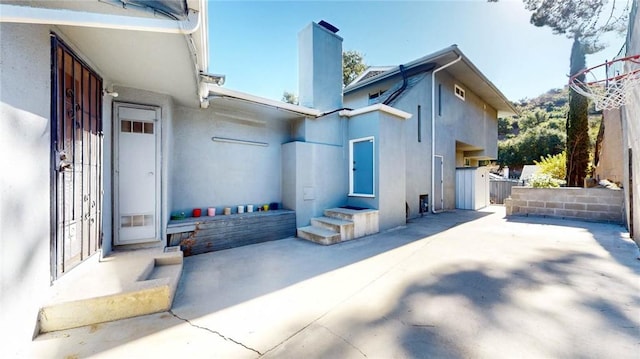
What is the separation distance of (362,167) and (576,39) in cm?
1065

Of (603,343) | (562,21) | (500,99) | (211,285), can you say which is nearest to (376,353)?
(603,343)

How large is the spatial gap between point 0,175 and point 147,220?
255cm

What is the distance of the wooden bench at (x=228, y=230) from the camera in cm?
434

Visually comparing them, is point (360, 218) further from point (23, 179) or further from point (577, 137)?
point (577, 137)

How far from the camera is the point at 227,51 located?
27.0 feet

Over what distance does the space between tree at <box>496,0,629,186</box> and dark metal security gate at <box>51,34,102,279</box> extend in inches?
531

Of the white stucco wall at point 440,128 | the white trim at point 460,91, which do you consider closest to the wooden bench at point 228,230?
the white stucco wall at point 440,128

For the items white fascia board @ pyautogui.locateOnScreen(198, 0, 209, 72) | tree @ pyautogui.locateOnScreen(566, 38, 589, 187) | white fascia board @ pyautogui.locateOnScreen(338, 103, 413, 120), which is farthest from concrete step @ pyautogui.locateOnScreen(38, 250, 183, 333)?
tree @ pyautogui.locateOnScreen(566, 38, 589, 187)

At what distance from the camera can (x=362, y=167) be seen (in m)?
6.41

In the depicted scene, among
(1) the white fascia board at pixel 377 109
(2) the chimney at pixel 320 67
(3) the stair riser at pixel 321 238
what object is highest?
(2) the chimney at pixel 320 67

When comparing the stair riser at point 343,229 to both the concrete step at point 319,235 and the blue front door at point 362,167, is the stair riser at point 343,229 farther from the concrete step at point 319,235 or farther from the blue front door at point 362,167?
the blue front door at point 362,167

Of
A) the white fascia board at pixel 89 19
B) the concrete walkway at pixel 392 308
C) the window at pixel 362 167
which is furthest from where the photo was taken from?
the window at pixel 362 167

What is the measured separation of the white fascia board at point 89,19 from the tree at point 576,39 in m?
12.5

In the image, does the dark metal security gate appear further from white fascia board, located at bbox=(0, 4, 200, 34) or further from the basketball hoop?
the basketball hoop
